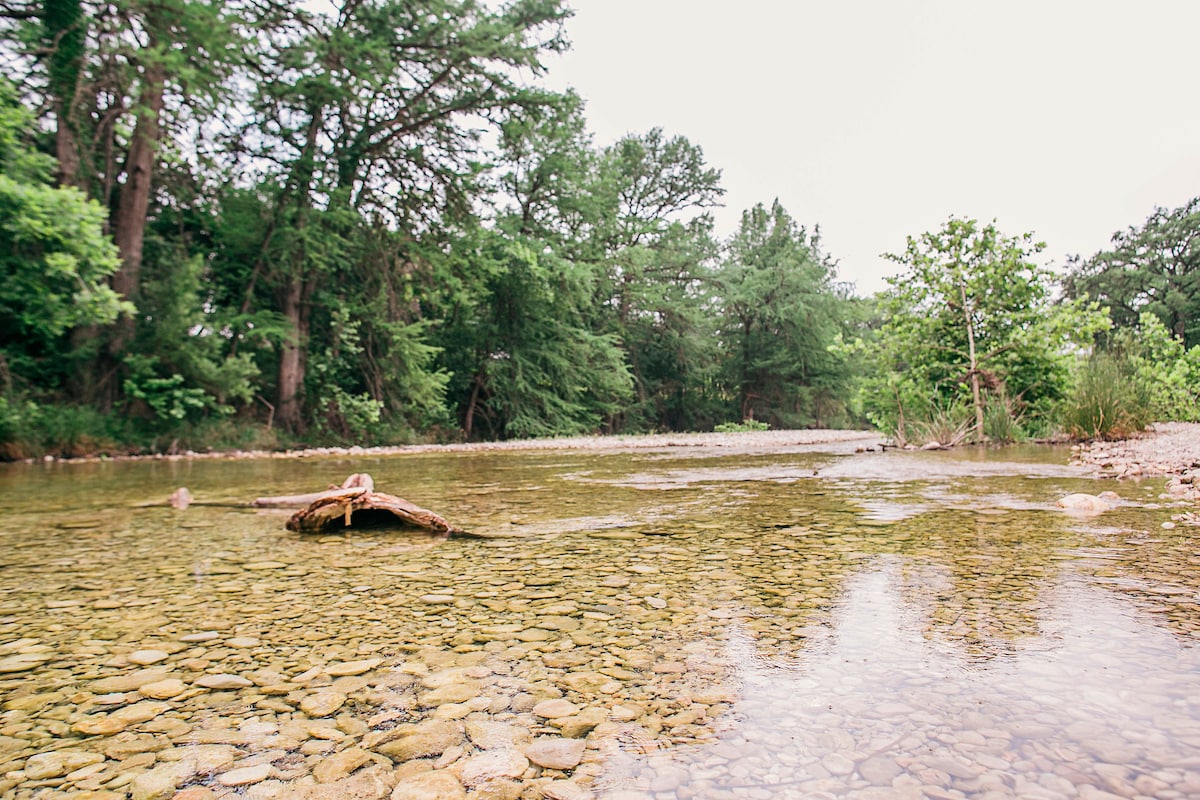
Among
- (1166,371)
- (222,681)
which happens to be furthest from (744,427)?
(222,681)

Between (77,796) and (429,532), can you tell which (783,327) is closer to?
(429,532)

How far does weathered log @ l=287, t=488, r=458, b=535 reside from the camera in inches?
104

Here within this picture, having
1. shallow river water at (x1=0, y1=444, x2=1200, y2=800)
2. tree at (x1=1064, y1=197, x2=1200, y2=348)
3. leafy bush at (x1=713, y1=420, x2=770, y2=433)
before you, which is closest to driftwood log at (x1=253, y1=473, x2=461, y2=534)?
shallow river water at (x1=0, y1=444, x2=1200, y2=800)

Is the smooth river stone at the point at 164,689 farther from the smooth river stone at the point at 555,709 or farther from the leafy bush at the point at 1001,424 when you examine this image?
the leafy bush at the point at 1001,424

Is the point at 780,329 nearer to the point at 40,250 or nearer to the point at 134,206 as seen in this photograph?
the point at 134,206

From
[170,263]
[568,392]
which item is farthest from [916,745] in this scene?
[568,392]

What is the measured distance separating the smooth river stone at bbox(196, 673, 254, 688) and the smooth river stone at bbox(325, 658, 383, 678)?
0.13 meters

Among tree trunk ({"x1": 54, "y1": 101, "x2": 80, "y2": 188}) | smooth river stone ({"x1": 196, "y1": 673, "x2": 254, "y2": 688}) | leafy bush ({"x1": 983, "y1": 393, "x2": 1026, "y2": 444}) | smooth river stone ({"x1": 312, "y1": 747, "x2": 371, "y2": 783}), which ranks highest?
tree trunk ({"x1": 54, "y1": 101, "x2": 80, "y2": 188})

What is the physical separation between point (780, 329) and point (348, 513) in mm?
21906

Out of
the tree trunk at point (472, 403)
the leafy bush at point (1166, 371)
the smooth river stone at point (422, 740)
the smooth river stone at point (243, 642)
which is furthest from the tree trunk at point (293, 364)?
the leafy bush at point (1166, 371)

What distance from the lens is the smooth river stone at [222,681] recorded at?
1.09 meters

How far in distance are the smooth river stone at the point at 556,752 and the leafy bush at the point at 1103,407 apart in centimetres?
874

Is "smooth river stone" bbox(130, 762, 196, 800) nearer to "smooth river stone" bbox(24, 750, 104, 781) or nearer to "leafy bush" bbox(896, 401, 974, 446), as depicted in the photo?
"smooth river stone" bbox(24, 750, 104, 781)

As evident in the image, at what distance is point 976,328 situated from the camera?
8.88 metres
